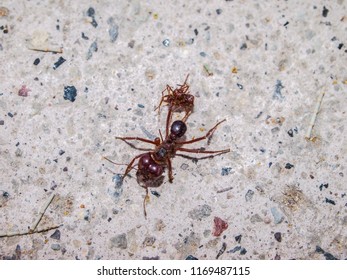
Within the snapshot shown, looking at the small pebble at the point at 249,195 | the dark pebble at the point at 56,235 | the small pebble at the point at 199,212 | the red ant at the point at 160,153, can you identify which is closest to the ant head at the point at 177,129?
the red ant at the point at 160,153

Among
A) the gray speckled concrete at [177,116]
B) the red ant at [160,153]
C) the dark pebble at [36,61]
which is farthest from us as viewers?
the dark pebble at [36,61]

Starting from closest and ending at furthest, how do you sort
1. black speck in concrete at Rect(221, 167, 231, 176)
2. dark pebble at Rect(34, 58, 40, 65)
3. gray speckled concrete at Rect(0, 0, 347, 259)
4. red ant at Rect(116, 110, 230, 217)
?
red ant at Rect(116, 110, 230, 217) → gray speckled concrete at Rect(0, 0, 347, 259) → black speck in concrete at Rect(221, 167, 231, 176) → dark pebble at Rect(34, 58, 40, 65)

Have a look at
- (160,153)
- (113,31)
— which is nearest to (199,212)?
(160,153)

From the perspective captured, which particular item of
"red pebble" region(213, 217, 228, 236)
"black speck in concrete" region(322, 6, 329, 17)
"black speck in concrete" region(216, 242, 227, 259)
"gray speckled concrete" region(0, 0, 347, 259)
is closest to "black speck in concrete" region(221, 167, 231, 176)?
"gray speckled concrete" region(0, 0, 347, 259)

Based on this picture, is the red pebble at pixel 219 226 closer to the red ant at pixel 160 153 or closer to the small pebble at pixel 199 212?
the small pebble at pixel 199 212

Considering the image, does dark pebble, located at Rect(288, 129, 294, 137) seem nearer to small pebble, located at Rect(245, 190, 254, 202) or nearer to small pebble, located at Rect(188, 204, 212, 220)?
small pebble, located at Rect(245, 190, 254, 202)

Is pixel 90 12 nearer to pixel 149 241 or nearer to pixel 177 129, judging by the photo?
pixel 177 129

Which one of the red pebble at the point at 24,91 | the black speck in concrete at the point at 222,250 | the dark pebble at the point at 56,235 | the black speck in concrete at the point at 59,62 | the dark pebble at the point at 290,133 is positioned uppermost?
the black speck in concrete at the point at 59,62

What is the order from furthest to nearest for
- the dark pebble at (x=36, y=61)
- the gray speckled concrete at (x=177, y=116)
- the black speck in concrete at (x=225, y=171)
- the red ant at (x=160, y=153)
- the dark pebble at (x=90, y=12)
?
the dark pebble at (x=90, y=12) → the dark pebble at (x=36, y=61) → the black speck in concrete at (x=225, y=171) → the gray speckled concrete at (x=177, y=116) → the red ant at (x=160, y=153)
